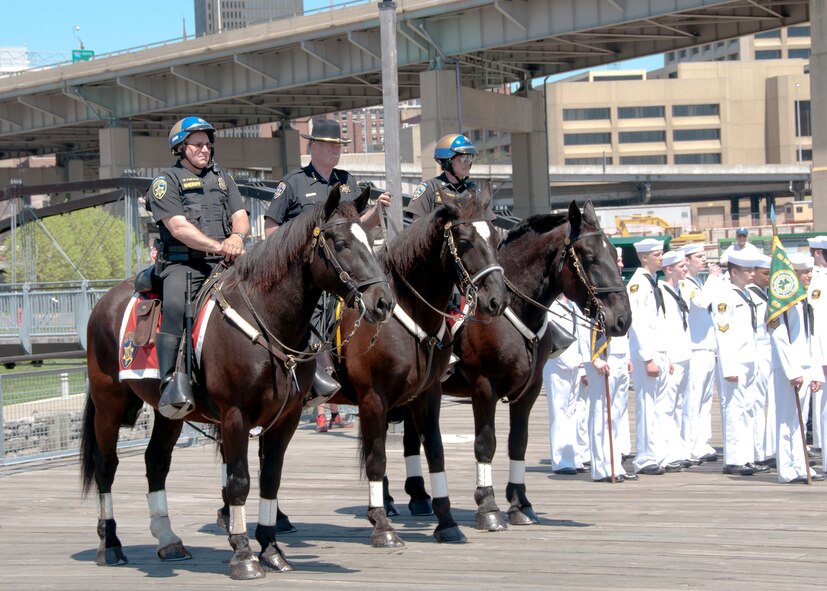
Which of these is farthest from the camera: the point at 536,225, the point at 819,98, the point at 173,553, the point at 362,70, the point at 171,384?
the point at 362,70

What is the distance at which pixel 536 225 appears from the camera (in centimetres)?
1029

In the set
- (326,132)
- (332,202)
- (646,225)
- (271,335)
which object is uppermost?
(326,132)

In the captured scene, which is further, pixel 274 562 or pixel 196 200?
pixel 196 200

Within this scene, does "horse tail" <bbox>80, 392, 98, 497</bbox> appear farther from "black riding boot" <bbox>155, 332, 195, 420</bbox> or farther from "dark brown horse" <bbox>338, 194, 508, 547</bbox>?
"dark brown horse" <bbox>338, 194, 508, 547</bbox>

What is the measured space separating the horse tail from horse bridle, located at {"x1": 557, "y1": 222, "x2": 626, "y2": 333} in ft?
12.4

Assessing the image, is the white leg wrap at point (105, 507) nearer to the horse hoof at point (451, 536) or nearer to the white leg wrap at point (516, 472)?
the horse hoof at point (451, 536)

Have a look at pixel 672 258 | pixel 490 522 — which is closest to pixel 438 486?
pixel 490 522

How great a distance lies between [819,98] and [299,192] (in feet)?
111

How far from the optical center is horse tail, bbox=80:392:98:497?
9.55 m

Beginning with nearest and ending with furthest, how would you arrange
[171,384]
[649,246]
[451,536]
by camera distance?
[171,384] → [451,536] → [649,246]

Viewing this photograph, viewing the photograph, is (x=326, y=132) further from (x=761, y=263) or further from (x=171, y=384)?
(x=761, y=263)

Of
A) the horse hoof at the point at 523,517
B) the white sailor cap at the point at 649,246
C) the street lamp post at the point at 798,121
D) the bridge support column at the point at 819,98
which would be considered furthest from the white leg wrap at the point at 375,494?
the street lamp post at the point at 798,121

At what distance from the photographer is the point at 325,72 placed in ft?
174

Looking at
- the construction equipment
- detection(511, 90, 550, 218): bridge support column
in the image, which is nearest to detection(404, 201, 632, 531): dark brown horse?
detection(511, 90, 550, 218): bridge support column
